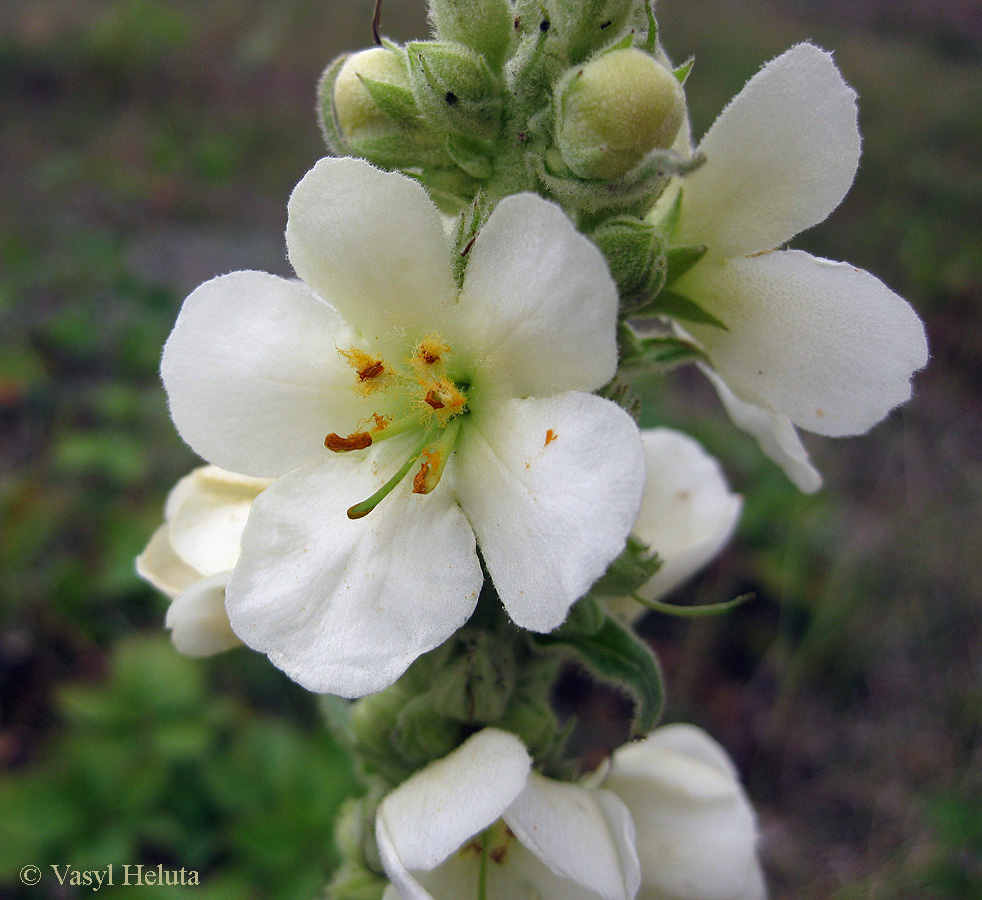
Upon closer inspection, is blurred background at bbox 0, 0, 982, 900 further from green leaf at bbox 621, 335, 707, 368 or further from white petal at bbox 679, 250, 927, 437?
green leaf at bbox 621, 335, 707, 368

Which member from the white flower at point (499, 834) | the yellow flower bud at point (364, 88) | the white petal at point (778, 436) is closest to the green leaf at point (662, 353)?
the white petal at point (778, 436)

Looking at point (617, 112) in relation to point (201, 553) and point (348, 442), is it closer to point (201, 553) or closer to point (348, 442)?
point (348, 442)

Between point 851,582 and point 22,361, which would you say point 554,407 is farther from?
point 22,361

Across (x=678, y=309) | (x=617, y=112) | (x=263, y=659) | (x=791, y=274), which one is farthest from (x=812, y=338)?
(x=263, y=659)

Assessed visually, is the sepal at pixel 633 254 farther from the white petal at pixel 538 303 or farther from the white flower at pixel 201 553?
the white flower at pixel 201 553

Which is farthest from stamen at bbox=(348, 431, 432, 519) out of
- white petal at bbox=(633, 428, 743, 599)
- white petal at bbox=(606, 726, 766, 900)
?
white petal at bbox=(606, 726, 766, 900)

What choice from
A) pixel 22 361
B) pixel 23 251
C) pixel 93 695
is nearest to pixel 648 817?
pixel 93 695
